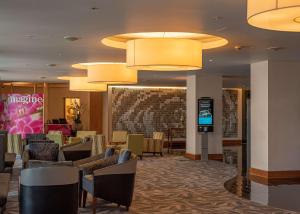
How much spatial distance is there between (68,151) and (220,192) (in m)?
4.47

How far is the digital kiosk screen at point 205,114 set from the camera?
55.6ft

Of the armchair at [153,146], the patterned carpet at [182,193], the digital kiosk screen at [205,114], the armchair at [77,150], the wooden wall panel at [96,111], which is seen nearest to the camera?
the patterned carpet at [182,193]

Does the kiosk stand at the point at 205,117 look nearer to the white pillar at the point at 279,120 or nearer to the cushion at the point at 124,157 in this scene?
the white pillar at the point at 279,120

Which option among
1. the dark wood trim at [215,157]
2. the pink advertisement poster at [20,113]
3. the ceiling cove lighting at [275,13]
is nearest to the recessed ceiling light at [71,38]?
Result: the ceiling cove lighting at [275,13]

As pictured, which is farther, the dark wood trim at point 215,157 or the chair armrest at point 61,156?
the dark wood trim at point 215,157

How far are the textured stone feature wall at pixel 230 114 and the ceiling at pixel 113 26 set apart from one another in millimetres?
13253

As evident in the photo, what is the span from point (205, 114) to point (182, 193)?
7.32 meters

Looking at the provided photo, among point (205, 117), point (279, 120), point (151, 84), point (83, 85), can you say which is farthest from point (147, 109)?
point (279, 120)

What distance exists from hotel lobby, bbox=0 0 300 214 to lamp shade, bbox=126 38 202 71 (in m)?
0.02

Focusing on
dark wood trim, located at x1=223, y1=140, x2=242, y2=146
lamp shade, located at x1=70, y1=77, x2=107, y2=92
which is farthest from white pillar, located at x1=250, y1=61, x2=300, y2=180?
dark wood trim, located at x1=223, y1=140, x2=242, y2=146

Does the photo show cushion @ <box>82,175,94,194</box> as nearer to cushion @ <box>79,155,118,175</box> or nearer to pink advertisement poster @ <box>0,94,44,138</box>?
cushion @ <box>79,155,118,175</box>

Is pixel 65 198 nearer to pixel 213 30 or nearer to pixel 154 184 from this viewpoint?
pixel 213 30

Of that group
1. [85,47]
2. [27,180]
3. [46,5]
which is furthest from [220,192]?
[46,5]

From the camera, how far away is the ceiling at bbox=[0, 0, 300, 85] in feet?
20.7
